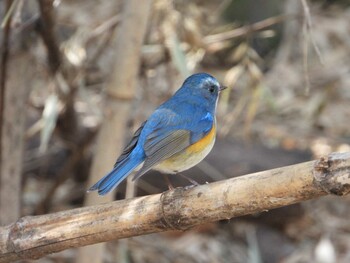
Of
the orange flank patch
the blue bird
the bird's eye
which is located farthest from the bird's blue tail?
the bird's eye

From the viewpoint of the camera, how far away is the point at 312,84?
7.61 metres

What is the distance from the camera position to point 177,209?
2.80m

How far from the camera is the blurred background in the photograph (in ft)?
14.0

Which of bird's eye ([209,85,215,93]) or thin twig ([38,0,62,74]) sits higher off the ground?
thin twig ([38,0,62,74])

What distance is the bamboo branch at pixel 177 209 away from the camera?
2.47 m

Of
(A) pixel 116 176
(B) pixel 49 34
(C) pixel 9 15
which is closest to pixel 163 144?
(A) pixel 116 176

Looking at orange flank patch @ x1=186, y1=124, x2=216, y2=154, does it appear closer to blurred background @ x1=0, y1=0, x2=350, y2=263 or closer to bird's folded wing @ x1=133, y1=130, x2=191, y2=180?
bird's folded wing @ x1=133, y1=130, x2=191, y2=180

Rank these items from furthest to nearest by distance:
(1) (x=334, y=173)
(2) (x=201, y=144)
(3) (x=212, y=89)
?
(3) (x=212, y=89)
(2) (x=201, y=144)
(1) (x=334, y=173)

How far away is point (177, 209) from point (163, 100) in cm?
359

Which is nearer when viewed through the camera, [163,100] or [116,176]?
[116,176]

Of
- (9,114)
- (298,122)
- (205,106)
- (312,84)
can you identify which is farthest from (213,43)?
(312,84)

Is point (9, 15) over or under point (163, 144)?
over

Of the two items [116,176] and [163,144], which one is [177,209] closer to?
[116,176]

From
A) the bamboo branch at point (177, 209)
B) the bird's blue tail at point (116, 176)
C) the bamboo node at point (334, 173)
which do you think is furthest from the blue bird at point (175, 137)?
the bamboo node at point (334, 173)
